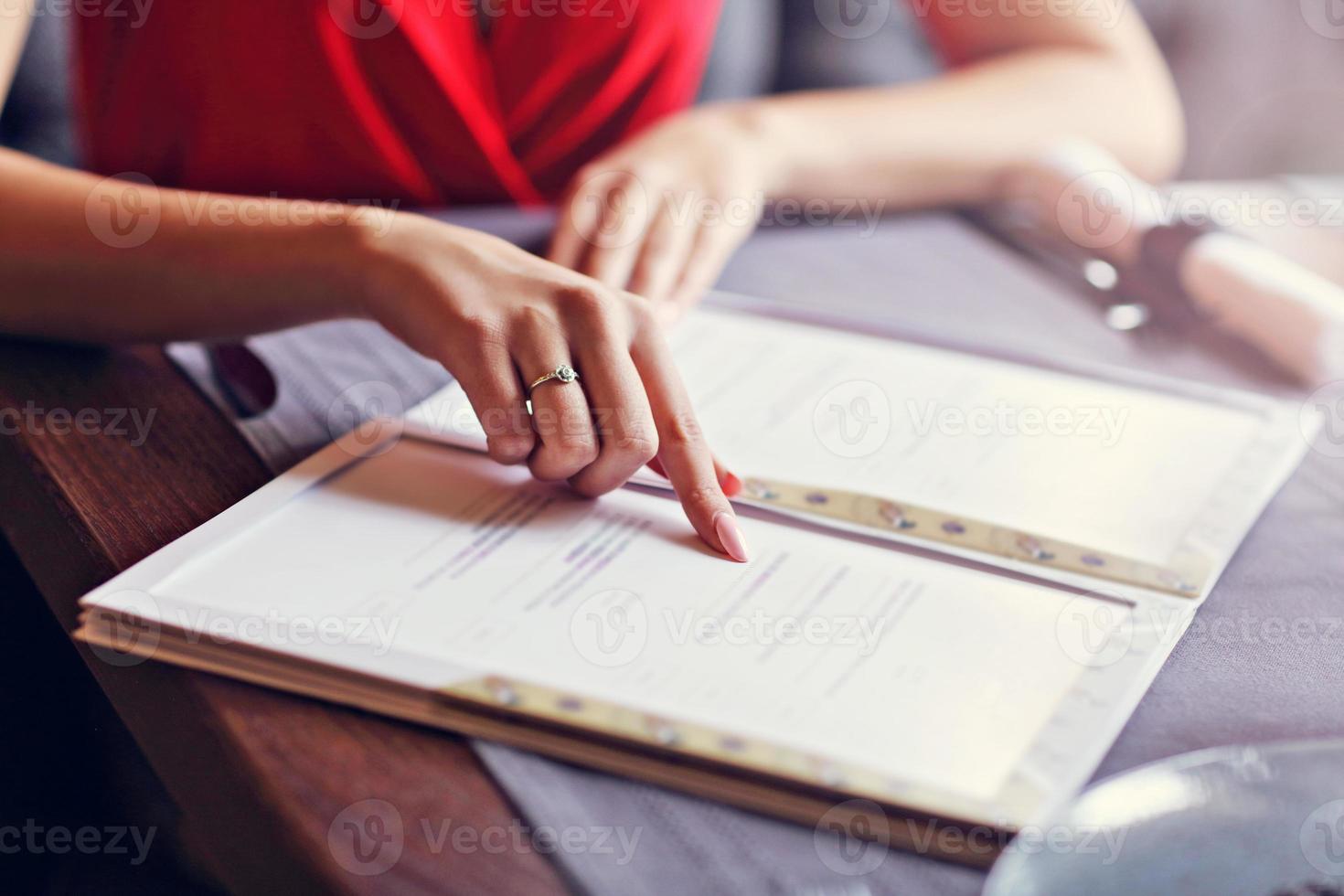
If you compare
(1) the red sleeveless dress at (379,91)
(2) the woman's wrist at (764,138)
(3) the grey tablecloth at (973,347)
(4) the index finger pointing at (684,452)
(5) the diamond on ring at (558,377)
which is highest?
(1) the red sleeveless dress at (379,91)

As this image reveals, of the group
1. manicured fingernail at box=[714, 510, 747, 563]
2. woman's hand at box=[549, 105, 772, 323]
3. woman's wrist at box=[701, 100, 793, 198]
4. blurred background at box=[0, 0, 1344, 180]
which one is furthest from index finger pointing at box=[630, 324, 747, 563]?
blurred background at box=[0, 0, 1344, 180]

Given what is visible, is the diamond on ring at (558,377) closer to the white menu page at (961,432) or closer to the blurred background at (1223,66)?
the white menu page at (961,432)

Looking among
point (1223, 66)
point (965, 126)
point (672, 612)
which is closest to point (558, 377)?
point (672, 612)

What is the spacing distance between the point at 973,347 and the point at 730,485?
227mm

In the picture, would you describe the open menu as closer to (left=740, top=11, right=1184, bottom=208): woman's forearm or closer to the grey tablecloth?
the grey tablecloth

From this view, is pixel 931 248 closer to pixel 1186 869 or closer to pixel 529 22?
pixel 529 22

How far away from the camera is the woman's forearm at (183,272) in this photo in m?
0.53

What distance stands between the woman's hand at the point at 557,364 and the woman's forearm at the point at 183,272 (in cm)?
5

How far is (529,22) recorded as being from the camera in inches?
30.9

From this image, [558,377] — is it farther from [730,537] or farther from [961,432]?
[961,432]

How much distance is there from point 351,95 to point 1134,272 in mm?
554

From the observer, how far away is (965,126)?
864 mm

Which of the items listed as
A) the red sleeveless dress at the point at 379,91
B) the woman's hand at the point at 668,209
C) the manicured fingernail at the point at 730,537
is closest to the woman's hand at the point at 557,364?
the manicured fingernail at the point at 730,537

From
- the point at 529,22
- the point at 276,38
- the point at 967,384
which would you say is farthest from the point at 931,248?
the point at 276,38
